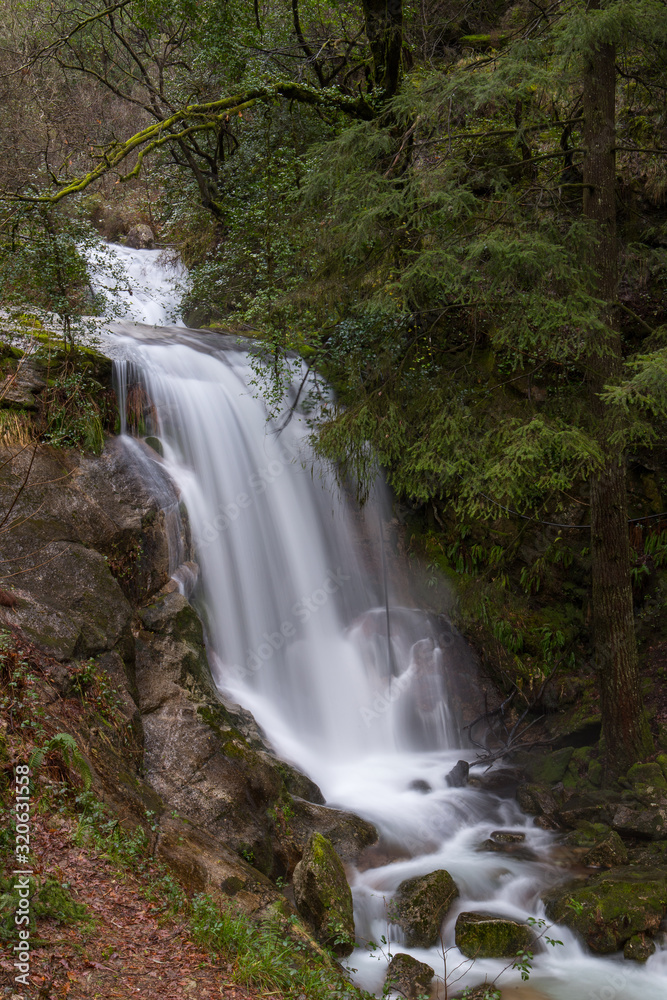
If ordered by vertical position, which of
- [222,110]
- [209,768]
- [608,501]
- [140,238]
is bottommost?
[209,768]

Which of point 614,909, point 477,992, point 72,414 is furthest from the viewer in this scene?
point 72,414

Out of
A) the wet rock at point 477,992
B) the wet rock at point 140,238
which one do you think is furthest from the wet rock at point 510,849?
the wet rock at point 140,238

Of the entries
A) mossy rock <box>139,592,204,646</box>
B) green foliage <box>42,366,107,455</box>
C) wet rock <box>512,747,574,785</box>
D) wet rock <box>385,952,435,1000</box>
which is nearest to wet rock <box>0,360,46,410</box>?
green foliage <box>42,366,107,455</box>

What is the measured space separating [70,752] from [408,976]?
285 cm

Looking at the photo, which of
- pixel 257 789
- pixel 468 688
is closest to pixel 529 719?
pixel 468 688

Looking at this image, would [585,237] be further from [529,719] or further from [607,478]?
[529,719]

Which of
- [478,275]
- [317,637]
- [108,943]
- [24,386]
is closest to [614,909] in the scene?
[108,943]

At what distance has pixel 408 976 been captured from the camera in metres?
4.88

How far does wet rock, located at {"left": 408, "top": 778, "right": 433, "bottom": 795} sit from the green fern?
449cm

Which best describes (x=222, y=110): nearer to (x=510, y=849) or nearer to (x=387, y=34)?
(x=387, y=34)

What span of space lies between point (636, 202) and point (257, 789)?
28.0 ft

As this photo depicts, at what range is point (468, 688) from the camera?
9297mm

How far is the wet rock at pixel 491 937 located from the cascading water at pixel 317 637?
39 cm

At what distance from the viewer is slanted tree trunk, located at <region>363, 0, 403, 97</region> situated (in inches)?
376
